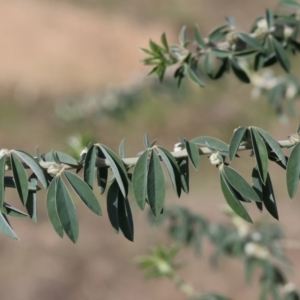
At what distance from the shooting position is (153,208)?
1.84 ft

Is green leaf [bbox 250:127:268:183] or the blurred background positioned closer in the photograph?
green leaf [bbox 250:127:268:183]

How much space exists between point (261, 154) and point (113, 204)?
0.15m

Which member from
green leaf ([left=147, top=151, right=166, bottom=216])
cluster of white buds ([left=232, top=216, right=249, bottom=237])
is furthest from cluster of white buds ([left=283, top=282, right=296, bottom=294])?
green leaf ([left=147, top=151, right=166, bottom=216])

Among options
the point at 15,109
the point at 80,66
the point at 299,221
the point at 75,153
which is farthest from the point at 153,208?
the point at 80,66

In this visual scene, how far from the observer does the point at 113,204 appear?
57 centimetres

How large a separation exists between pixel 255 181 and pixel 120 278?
9.34ft

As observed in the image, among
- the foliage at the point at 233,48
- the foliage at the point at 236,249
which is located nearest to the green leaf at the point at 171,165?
the foliage at the point at 233,48

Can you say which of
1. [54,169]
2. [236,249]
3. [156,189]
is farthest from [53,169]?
[236,249]

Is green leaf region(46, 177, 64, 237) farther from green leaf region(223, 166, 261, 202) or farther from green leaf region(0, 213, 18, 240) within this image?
green leaf region(223, 166, 261, 202)

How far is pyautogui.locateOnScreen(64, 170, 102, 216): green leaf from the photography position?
0.55 metres

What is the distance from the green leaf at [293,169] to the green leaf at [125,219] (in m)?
0.16

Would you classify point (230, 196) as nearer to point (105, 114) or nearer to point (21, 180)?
point (21, 180)

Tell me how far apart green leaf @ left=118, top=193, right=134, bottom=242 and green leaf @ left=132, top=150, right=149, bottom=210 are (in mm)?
27

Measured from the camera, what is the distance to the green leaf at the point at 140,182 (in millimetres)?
552
